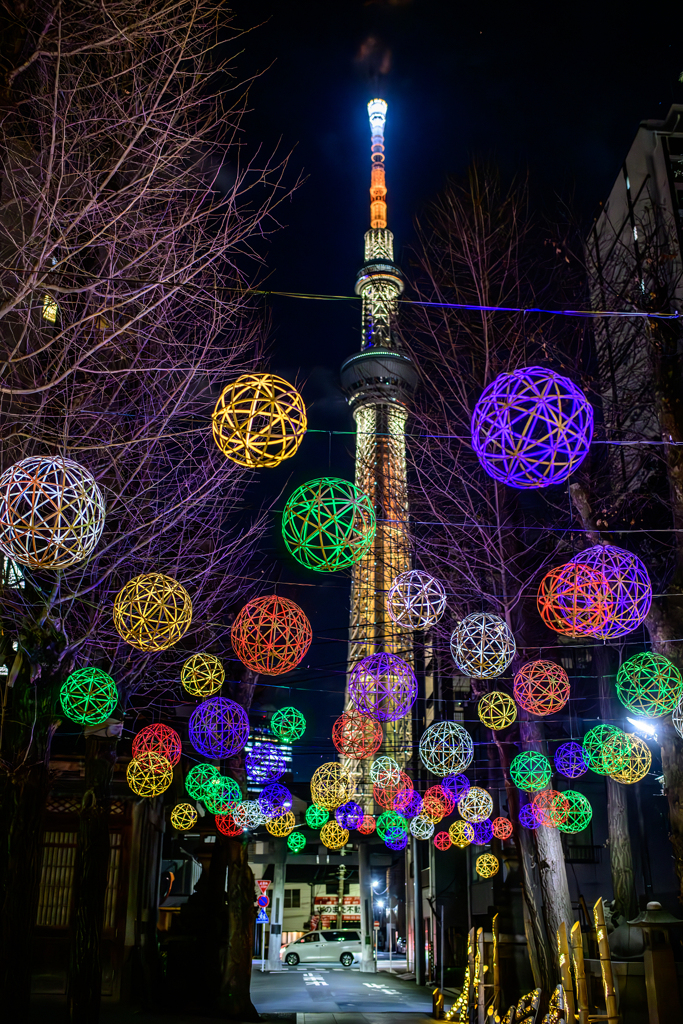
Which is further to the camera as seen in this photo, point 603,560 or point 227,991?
point 227,991

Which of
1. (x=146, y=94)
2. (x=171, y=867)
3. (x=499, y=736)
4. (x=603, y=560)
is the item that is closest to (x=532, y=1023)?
(x=499, y=736)

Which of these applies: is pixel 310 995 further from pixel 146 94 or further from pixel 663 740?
pixel 146 94

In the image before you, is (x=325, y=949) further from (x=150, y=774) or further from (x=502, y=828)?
(x=150, y=774)

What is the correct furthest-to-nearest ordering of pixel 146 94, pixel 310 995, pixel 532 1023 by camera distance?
pixel 310 995 < pixel 532 1023 < pixel 146 94

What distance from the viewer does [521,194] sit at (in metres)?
13.3

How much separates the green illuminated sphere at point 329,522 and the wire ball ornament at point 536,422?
5.67 feet

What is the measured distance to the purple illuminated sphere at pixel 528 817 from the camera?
13.0m

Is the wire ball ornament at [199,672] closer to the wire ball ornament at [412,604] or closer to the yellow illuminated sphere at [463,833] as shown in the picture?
the wire ball ornament at [412,604]

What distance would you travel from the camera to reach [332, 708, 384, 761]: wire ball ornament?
14.8 m

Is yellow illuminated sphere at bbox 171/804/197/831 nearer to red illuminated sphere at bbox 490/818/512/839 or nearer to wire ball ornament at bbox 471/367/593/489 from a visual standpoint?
red illuminated sphere at bbox 490/818/512/839

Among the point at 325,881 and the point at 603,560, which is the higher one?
the point at 603,560

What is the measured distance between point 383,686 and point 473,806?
19.4 feet

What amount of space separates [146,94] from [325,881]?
5588 cm

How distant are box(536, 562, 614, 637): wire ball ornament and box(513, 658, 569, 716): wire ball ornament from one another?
2.87m
